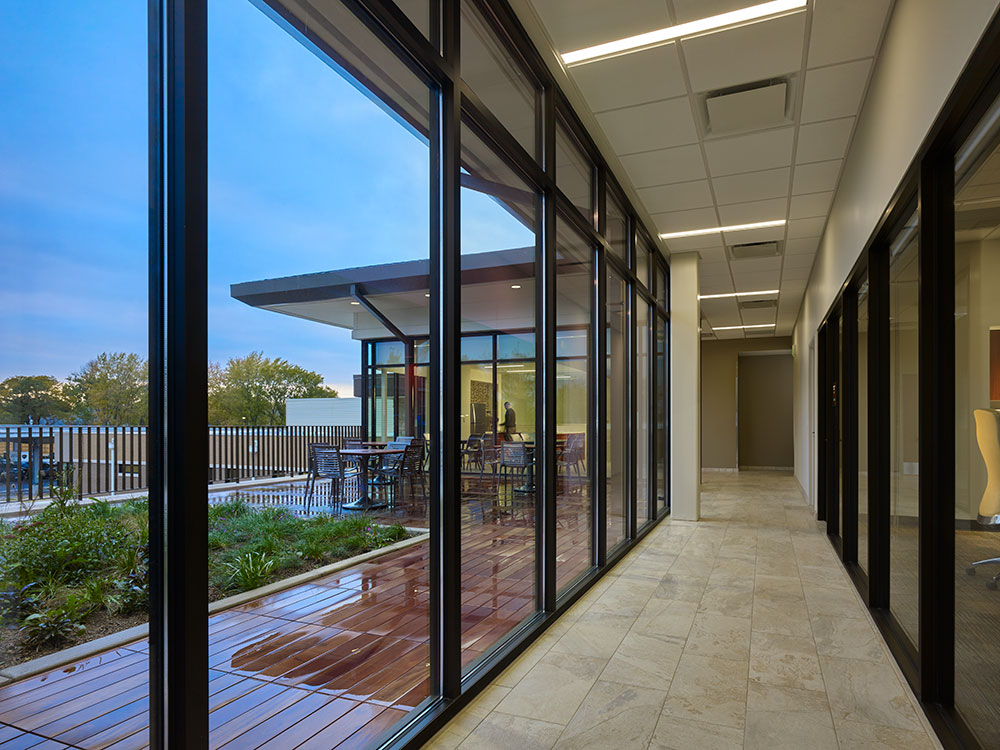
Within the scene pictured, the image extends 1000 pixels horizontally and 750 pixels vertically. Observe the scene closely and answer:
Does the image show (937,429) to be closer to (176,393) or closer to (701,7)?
(701,7)

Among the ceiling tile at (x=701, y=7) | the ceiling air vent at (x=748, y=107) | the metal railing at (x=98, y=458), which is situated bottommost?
the metal railing at (x=98, y=458)

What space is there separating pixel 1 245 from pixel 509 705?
2336 millimetres

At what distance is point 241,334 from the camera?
1618 millimetres

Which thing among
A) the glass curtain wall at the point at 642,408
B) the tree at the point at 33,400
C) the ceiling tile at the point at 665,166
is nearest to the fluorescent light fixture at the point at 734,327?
the glass curtain wall at the point at 642,408

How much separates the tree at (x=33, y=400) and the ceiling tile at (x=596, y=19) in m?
2.81

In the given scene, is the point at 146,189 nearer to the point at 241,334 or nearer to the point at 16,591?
the point at 241,334

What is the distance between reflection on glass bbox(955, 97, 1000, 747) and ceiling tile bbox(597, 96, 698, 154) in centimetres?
209

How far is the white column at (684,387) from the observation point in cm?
727

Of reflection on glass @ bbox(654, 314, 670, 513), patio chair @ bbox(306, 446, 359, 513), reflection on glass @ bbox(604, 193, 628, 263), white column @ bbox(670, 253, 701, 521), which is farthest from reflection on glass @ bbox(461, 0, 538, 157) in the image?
white column @ bbox(670, 253, 701, 521)

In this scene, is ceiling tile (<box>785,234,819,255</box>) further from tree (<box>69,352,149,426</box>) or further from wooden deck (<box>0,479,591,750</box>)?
tree (<box>69,352,149,426</box>)

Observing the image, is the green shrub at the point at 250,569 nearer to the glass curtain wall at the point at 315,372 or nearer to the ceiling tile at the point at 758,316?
the glass curtain wall at the point at 315,372

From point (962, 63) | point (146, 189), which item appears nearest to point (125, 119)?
point (146, 189)

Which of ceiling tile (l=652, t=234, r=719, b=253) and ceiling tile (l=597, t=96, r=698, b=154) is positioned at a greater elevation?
ceiling tile (l=597, t=96, r=698, b=154)

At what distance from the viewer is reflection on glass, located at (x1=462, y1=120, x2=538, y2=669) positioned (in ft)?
9.46
